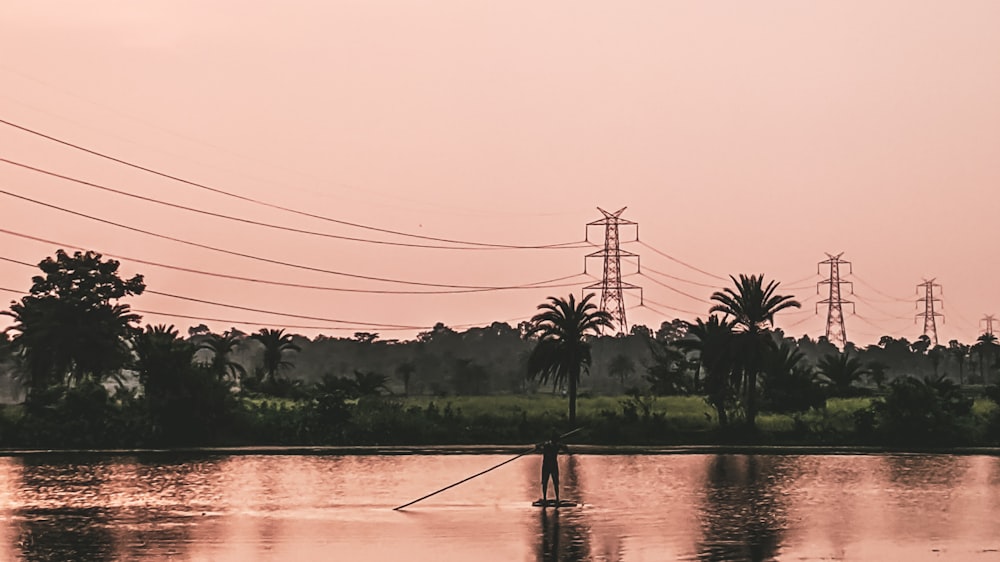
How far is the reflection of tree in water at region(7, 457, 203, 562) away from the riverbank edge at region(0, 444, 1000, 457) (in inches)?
705

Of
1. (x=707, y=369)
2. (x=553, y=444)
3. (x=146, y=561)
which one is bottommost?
(x=146, y=561)

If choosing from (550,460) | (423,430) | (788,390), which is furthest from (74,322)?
(550,460)

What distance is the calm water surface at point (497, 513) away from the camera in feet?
94.6

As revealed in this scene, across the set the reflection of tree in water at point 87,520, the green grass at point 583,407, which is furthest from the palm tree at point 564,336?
the reflection of tree in water at point 87,520

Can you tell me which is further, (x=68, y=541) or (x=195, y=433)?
(x=195, y=433)

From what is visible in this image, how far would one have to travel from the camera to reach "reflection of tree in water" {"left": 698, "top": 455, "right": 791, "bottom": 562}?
93.2 feet

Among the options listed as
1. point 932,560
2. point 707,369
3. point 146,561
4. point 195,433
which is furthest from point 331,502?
point 707,369

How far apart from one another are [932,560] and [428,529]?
11.8 m

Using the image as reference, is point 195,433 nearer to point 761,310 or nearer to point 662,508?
point 761,310

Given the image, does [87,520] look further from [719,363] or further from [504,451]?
[719,363]

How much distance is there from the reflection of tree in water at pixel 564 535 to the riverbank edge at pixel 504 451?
29.5m

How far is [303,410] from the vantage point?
82.0 metres

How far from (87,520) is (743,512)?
662 inches

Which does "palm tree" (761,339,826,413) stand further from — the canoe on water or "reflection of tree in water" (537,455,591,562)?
the canoe on water
